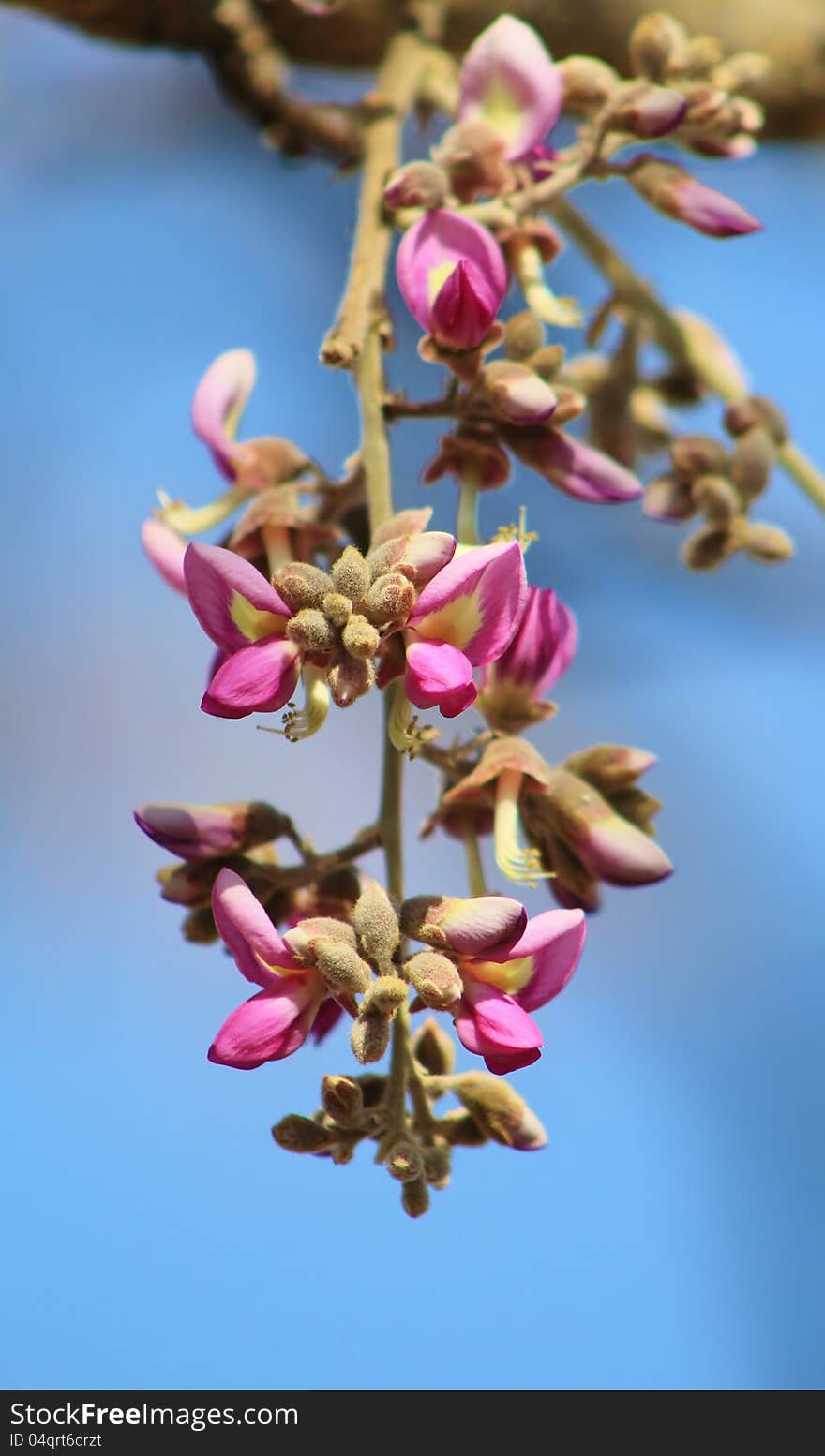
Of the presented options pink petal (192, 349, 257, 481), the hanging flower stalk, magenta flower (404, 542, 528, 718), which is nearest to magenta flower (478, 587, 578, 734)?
the hanging flower stalk

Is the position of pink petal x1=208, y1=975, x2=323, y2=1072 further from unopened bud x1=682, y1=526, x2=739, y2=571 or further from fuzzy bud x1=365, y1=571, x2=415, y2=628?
unopened bud x1=682, y1=526, x2=739, y2=571

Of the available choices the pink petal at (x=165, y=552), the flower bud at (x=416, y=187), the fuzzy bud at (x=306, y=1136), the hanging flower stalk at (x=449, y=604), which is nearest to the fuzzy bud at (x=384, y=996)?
the hanging flower stalk at (x=449, y=604)

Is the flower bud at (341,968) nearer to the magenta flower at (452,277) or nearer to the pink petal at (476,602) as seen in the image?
the pink petal at (476,602)

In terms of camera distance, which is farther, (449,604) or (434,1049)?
(434,1049)

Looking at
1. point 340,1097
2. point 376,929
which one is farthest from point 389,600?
point 340,1097

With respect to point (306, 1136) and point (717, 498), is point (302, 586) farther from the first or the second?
point (717, 498)

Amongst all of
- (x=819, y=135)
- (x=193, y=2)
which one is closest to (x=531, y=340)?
(x=193, y=2)
